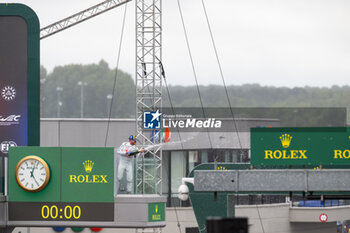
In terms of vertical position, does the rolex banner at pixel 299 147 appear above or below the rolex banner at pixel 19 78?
below

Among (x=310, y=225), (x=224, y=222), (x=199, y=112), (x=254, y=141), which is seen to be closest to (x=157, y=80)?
(x=254, y=141)

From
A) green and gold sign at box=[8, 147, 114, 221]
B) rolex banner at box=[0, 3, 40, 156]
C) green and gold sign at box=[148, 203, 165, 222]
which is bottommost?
green and gold sign at box=[148, 203, 165, 222]

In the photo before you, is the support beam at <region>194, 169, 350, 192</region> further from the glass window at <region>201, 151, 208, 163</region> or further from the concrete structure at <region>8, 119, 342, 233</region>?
the glass window at <region>201, 151, 208, 163</region>

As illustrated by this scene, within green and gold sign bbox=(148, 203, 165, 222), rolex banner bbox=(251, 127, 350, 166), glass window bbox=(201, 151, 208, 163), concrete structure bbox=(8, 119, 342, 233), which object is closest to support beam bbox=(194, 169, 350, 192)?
green and gold sign bbox=(148, 203, 165, 222)

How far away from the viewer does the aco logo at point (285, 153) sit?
88.0 ft

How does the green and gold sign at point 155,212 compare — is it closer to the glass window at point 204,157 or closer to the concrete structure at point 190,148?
the concrete structure at point 190,148

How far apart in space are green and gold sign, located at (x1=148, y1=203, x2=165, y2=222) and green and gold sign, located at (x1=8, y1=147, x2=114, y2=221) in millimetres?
1077

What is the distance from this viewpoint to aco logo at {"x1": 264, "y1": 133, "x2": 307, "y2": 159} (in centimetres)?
2683

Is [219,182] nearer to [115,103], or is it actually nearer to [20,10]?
[20,10]

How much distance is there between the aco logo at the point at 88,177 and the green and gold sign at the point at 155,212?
152 cm

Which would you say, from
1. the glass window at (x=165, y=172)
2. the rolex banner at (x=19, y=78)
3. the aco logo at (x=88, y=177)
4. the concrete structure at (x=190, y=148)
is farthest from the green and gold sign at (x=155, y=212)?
the glass window at (x=165, y=172)

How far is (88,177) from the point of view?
2277 centimetres

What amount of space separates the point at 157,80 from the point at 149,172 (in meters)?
13.0

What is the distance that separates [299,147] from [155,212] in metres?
6.24
